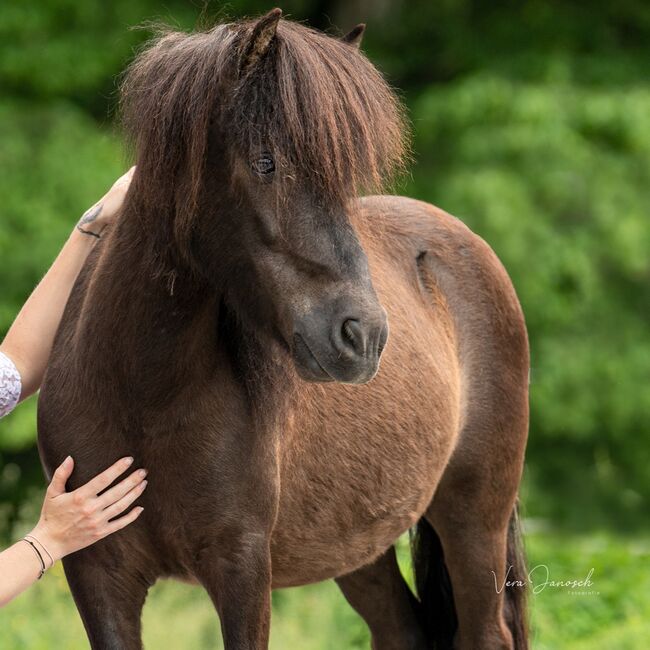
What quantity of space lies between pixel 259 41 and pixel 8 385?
3.86 ft

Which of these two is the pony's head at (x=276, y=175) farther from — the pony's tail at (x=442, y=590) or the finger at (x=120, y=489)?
the pony's tail at (x=442, y=590)

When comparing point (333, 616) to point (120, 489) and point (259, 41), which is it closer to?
point (120, 489)

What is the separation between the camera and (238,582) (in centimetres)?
273

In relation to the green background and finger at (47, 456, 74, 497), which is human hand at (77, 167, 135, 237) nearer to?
finger at (47, 456, 74, 497)

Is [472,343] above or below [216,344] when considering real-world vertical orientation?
below

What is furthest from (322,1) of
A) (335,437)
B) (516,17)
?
(335,437)

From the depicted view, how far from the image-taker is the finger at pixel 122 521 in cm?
265

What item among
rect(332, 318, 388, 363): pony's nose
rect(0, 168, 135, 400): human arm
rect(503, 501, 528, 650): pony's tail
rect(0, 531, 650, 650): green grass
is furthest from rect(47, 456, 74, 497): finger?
rect(0, 531, 650, 650): green grass

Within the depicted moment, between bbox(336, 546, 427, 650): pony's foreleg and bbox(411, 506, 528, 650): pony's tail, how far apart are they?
0.08 metres

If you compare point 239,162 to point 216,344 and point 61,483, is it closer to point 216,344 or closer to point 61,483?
point 216,344

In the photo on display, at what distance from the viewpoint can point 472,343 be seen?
159 inches

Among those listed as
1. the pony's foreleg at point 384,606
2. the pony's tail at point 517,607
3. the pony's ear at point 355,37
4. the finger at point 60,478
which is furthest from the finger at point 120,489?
the pony's tail at point 517,607

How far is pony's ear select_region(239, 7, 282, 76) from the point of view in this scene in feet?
7.76

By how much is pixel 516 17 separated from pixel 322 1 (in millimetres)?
1760
